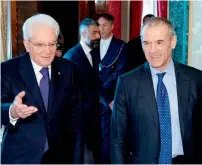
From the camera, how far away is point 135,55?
5.20 metres

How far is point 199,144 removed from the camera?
255cm

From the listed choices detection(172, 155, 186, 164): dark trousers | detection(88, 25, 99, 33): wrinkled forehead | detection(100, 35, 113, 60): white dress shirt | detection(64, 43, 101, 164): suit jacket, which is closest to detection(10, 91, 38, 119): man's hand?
detection(172, 155, 186, 164): dark trousers

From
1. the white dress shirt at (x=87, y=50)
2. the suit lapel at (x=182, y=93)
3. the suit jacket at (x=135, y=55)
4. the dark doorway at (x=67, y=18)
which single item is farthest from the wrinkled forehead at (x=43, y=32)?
the dark doorway at (x=67, y=18)

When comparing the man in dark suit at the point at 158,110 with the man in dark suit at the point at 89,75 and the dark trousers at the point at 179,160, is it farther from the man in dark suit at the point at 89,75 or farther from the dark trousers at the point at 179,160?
the man in dark suit at the point at 89,75

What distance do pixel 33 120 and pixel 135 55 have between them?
10.0 ft

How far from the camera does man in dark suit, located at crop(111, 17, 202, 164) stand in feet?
8.18

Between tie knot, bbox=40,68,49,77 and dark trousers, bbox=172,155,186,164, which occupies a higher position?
tie knot, bbox=40,68,49,77

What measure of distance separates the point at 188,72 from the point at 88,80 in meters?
2.32

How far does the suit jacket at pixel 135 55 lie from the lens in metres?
5.19

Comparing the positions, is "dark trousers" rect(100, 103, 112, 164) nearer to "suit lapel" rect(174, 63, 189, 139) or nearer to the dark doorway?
"suit lapel" rect(174, 63, 189, 139)

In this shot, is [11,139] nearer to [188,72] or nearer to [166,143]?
[166,143]

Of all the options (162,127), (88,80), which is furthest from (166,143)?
(88,80)

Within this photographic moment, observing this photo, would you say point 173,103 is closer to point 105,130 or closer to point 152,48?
point 152,48

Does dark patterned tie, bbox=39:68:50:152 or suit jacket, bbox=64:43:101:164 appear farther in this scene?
suit jacket, bbox=64:43:101:164
